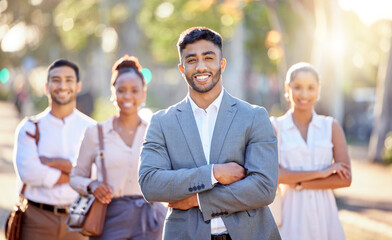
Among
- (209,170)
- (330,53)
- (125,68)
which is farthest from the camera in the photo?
(330,53)

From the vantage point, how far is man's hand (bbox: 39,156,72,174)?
568cm

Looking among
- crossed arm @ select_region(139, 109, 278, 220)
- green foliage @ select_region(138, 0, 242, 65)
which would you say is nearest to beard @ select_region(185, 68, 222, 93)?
crossed arm @ select_region(139, 109, 278, 220)

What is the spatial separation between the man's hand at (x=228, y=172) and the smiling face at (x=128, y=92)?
68.8 inches

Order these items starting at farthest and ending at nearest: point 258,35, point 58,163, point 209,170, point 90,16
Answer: point 90,16 < point 258,35 < point 58,163 < point 209,170

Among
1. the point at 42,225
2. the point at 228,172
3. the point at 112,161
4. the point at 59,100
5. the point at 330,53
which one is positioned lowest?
the point at 42,225

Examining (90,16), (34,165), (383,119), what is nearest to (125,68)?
(34,165)

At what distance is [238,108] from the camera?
375 cm

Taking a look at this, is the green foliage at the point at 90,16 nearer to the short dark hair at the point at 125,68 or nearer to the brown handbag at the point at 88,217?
the short dark hair at the point at 125,68

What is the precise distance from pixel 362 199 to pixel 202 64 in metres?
10.4

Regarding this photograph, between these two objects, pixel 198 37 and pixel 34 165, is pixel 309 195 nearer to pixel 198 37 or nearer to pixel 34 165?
pixel 198 37

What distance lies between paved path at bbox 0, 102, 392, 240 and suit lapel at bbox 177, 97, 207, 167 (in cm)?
599

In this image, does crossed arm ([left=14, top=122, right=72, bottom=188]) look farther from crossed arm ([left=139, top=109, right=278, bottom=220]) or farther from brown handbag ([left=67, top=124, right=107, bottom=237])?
crossed arm ([left=139, top=109, right=278, bottom=220])

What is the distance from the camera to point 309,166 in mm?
4992

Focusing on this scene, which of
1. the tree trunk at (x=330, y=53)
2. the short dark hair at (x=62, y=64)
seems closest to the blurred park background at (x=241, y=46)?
the tree trunk at (x=330, y=53)
